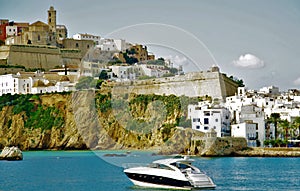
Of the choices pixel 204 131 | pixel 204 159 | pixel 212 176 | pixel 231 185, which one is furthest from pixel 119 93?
pixel 231 185

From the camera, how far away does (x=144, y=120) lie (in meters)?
32.9

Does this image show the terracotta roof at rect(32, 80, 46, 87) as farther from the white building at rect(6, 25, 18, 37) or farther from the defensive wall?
the white building at rect(6, 25, 18, 37)

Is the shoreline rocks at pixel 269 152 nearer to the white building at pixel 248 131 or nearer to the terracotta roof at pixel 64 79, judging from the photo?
the white building at pixel 248 131

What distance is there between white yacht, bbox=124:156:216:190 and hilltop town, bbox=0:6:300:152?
3448 mm

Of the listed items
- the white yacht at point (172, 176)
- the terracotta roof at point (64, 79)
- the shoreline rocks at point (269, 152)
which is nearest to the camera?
the white yacht at point (172, 176)

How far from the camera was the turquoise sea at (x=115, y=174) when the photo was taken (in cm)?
2084

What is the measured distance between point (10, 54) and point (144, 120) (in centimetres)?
2044

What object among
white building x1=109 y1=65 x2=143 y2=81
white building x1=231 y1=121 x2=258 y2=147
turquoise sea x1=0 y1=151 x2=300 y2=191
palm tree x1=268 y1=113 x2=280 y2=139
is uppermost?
white building x1=109 y1=65 x2=143 y2=81

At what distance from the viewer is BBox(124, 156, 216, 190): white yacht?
18344 millimetres

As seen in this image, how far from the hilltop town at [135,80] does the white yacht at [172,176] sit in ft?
11.3

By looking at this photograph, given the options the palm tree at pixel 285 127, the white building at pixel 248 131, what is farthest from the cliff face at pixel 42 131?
the palm tree at pixel 285 127

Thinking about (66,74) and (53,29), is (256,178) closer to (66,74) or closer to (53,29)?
(66,74)

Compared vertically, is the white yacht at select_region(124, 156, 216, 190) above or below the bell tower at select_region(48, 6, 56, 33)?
below

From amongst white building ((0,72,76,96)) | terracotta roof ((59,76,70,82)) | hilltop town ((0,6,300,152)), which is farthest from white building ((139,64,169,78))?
terracotta roof ((59,76,70,82))
